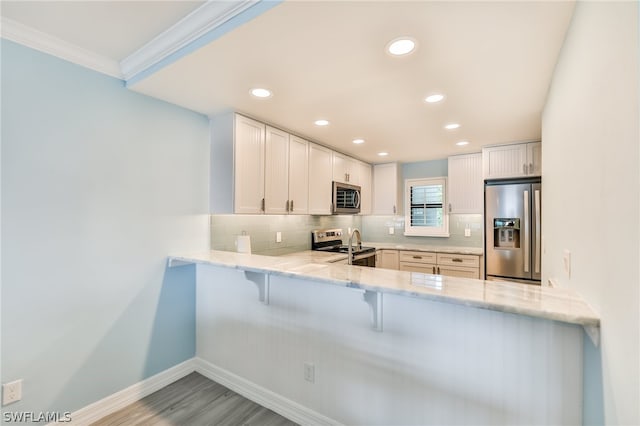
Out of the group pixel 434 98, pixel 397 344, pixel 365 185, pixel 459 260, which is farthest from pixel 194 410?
pixel 365 185

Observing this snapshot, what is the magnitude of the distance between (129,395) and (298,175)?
242cm

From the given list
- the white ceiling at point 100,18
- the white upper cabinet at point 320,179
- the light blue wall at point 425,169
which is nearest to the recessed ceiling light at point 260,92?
the white ceiling at point 100,18

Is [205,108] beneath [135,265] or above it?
above

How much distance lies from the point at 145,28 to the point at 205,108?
824 millimetres

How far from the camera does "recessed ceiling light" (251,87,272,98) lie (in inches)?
79.8

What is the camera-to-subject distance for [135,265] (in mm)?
2146

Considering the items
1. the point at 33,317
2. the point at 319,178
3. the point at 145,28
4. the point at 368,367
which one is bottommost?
the point at 368,367

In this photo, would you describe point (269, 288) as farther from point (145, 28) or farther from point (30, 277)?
point (145, 28)

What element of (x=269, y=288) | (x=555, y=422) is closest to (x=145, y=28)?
(x=269, y=288)

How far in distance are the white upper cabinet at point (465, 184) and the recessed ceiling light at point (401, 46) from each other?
302 centimetres

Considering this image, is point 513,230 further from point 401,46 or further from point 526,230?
point 401,46

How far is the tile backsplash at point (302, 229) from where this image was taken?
2.87 meters

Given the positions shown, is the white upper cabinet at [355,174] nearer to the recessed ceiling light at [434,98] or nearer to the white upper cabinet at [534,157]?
the recessed ceiling light at [434,98]

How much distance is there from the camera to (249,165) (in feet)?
8.42
